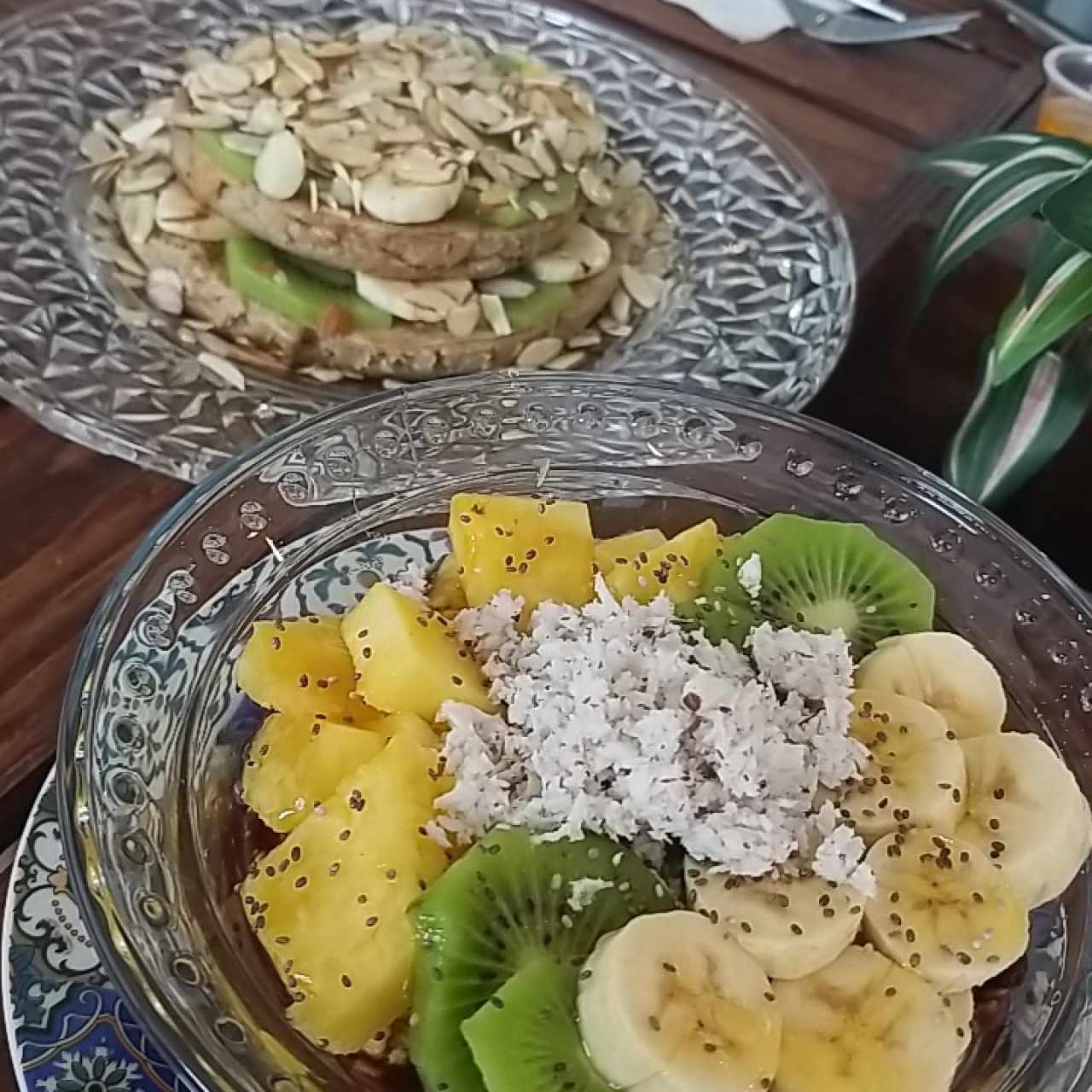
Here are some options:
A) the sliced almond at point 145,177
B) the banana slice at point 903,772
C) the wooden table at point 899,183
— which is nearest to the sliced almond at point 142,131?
the sliced almond at point 145,177

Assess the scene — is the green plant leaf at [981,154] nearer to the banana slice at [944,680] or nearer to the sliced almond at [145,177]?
the banana slice at [944,680]

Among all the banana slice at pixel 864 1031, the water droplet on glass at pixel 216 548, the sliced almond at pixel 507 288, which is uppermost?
the banana slice at pixel 864 1031

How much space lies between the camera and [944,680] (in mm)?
871

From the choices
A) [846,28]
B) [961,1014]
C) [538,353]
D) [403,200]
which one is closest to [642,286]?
[538,353]

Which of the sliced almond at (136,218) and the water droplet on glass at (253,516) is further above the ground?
the water droplet on glass at (253,516)

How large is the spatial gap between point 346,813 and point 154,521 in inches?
14.2

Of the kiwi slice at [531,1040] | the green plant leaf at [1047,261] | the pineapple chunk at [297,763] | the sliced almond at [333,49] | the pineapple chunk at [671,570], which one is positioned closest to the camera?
the kiwi slice at [531,1040]

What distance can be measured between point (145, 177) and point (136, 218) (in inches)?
1.8

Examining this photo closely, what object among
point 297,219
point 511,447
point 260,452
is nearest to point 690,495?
point 511,447

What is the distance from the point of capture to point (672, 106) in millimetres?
1497

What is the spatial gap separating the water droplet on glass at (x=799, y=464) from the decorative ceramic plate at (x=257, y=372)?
0.70 feet

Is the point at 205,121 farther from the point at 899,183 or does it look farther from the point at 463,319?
the point at 899,183

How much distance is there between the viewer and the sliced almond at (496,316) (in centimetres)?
121

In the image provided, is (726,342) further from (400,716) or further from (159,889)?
(159,889)
